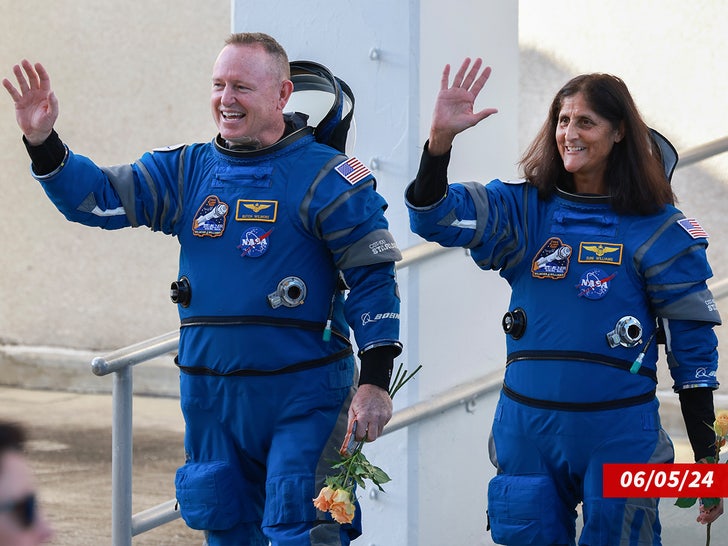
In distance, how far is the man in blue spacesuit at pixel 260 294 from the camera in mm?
2799

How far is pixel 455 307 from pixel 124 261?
483cm

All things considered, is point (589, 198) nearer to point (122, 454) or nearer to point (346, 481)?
point (346, 481)

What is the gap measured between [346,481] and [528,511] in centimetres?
45

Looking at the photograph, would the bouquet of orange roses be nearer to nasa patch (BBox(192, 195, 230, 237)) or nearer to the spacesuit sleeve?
the spacesuit sleeve

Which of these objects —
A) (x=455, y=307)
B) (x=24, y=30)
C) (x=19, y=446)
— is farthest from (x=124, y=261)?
(x=19, y=446)

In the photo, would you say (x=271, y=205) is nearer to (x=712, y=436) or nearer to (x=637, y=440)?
(x=637, y=440)

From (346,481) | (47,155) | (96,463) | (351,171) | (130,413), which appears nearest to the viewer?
(346,481)

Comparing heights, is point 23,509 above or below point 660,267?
below

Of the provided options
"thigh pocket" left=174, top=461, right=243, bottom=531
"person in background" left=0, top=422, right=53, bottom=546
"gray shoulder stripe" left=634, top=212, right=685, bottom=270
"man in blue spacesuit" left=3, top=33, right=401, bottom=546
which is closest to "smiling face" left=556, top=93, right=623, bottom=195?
"gray shoulder stripe" left=634, top=212, right=685, bottom=270

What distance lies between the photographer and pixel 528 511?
9.18 feet

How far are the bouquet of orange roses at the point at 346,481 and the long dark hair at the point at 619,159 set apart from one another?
0.81 meters

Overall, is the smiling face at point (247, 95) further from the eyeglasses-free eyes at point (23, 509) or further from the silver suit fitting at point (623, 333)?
the eyeglasses-free eyes at point (23, 509)

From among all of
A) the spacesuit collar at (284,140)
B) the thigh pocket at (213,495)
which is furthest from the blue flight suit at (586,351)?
the thigh pocket at (213,495)

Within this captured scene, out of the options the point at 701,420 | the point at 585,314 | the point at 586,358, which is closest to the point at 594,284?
the point at 585,314
